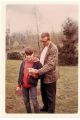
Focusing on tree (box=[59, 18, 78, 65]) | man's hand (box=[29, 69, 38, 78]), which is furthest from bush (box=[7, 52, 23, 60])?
tree (box=[59, 18, 78, 65])

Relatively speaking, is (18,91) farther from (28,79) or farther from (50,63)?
(50,63)

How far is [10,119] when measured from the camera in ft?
3.65

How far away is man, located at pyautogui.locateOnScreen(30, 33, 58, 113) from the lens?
1099 mm

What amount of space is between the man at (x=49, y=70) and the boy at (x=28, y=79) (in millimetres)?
38

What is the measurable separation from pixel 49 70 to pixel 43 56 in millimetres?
90

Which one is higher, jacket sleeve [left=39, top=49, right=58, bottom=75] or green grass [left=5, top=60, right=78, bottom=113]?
jacket sleeve [left=39, top=49, right=58, bottom=75]

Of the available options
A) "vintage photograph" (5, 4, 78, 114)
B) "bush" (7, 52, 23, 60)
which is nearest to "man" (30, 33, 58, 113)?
"vintage photograph" (5, 4, 78, 114)

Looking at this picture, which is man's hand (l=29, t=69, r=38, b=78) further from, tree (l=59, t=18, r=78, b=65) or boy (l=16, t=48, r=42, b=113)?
tree (l=59, t=18, r=78, b=65)

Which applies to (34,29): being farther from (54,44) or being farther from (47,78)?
(47,78)

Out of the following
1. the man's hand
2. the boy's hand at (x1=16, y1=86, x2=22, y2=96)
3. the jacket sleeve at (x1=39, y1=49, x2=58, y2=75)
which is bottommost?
the boy's hand at (x1=16, y1=86, x2=22, y2=96)

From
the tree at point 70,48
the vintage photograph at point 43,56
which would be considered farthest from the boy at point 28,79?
the tree at point 70,48

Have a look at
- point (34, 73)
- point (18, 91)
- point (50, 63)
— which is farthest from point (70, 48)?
point (18, 91)

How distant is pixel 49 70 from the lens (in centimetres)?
110
